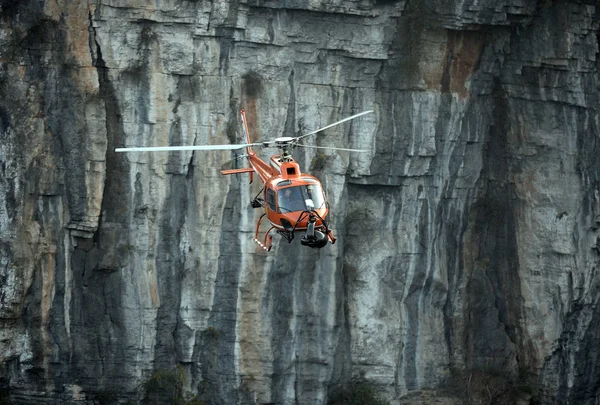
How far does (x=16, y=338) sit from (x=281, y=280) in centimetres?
644

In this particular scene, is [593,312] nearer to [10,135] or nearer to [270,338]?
[270,338]

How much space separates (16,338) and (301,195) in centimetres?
982

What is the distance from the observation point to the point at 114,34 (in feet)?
131

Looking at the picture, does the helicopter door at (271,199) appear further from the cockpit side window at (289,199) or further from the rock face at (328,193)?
the rock face at (328,193)

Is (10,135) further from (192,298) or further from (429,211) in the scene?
(429,211)

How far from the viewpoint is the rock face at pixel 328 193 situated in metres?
40.2

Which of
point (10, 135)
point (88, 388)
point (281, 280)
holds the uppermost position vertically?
point (10, 135)

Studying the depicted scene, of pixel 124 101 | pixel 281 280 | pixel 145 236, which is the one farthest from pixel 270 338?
pixel 124 101

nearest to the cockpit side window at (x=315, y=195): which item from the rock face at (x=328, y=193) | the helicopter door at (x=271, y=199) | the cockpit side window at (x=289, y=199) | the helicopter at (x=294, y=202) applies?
the helicopter at (x=294, y=202)

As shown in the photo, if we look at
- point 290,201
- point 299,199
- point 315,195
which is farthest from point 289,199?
point 315,195

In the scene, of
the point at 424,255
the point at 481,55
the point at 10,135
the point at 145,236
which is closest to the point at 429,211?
the point at 424,255

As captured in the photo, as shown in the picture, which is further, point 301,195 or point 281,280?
point 281,280

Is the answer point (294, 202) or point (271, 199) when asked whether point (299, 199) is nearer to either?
point (294, 202)

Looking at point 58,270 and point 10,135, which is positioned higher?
point 10,135
